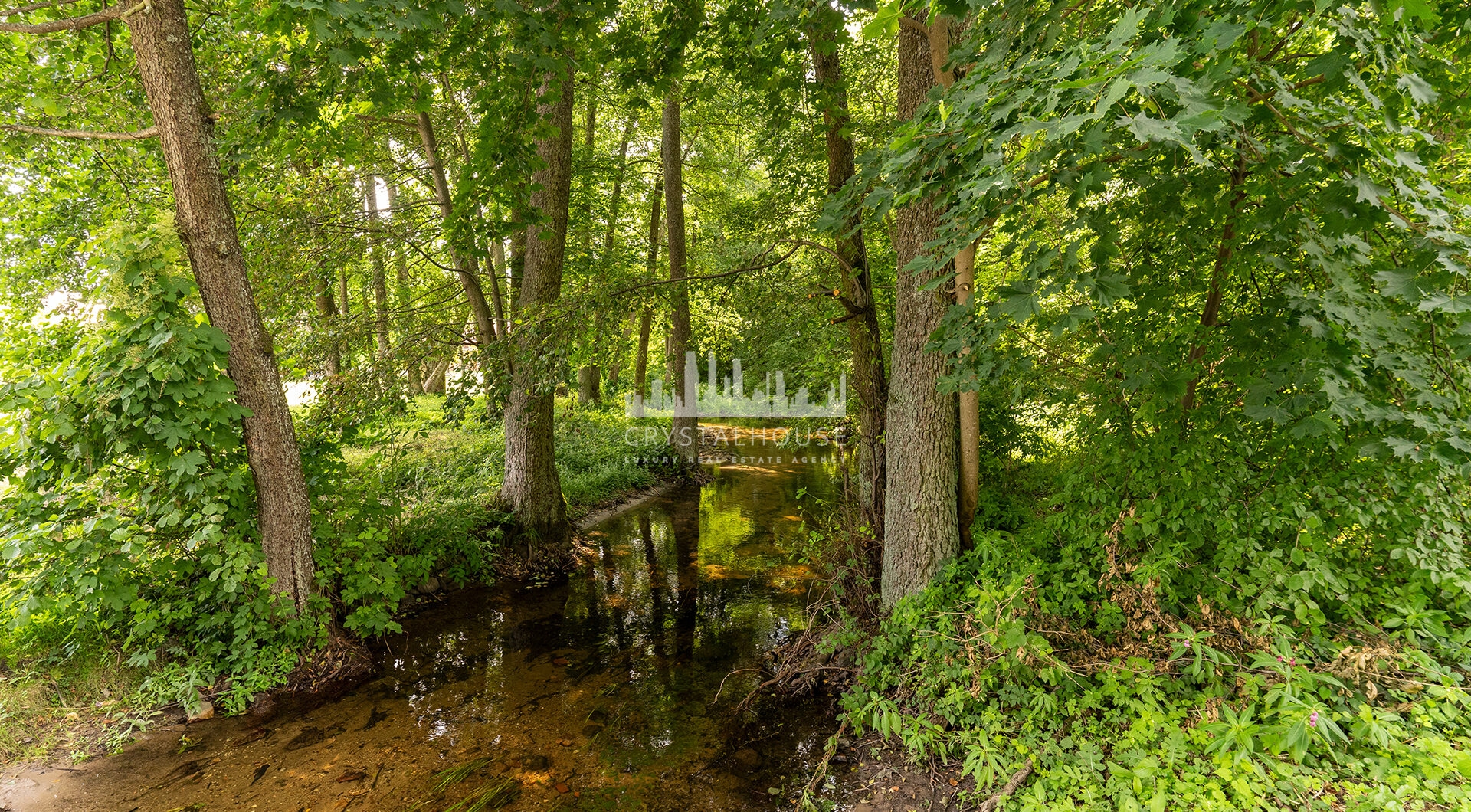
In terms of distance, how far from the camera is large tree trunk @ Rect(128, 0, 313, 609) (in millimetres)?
4535

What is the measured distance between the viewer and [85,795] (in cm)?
383

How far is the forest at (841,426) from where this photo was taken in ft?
8.98

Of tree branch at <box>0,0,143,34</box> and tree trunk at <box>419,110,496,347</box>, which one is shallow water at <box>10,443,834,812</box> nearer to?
tree trunk at <box>419,110,496,347</box>

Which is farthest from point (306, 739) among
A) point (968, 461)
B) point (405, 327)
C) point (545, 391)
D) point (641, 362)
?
point (641, 362)

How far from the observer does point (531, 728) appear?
15.5 feet

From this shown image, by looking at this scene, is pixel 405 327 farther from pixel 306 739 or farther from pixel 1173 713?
pixel 1173 713

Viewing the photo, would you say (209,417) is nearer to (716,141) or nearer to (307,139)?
(307,139)

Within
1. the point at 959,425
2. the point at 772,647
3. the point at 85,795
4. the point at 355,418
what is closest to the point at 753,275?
the point at 959,425

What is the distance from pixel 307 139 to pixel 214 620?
12.7ft

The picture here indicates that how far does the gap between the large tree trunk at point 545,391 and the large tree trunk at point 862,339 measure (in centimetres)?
274

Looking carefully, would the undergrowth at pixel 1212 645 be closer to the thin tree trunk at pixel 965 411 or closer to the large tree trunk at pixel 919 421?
the large tree trunk at pixel 919 421

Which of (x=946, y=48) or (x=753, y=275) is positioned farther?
(x=753, y=275)

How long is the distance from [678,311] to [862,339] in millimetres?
5694

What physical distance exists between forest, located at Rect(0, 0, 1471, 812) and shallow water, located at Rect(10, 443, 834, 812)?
40 mm
